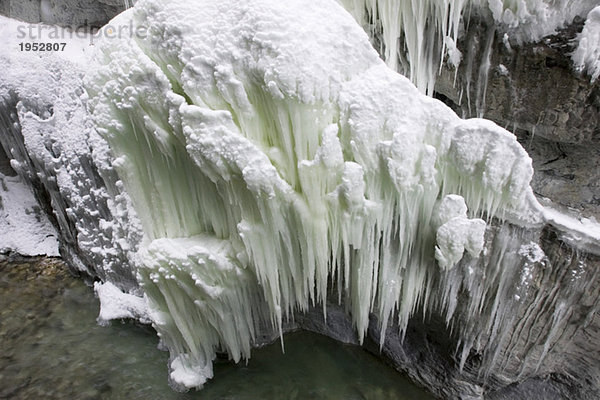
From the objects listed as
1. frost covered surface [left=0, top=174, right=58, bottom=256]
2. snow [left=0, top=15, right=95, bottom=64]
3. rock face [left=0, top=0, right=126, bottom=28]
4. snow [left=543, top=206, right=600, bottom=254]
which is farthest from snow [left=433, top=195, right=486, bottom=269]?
frost covered surface [left=0, top=174, right=58, bottom=256]

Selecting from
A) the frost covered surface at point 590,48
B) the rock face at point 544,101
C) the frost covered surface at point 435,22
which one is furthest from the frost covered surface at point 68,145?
the frost covered surface at point 590,48

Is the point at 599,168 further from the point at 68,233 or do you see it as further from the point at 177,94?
the point at 68,233

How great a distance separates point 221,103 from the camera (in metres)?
2.61

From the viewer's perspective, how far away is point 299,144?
255cm

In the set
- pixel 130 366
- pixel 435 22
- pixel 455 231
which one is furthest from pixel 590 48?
pixel 130 366

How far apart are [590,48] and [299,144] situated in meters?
2.61

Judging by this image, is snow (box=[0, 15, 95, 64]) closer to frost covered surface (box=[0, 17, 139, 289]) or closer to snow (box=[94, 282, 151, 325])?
frost covered surface (box=[0, 17, 139, 289])

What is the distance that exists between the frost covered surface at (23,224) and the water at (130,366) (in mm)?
979

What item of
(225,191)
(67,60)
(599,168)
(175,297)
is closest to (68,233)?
(67,60)

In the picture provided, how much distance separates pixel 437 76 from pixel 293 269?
8.54ft

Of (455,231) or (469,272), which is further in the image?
(469,272)

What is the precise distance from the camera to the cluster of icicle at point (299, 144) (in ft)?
8.18

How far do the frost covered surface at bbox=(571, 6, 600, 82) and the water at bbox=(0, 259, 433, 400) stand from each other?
10.6 feet

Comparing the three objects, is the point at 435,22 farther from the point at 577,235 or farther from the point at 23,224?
the point at 23,224
